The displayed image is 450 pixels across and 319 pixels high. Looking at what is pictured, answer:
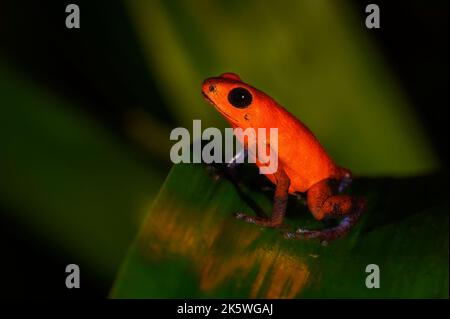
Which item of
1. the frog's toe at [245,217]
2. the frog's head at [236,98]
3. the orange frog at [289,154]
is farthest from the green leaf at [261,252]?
the frog's head at [236,98]

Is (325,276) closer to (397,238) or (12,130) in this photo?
(397,238)

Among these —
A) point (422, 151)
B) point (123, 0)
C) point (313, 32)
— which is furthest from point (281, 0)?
point (422, 151)

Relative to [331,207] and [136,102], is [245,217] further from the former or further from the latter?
[136,102]

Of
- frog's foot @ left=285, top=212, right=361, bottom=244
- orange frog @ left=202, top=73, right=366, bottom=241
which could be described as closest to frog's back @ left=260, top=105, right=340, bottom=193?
orange frog @ left=202, top=73, right=366, bottom=241

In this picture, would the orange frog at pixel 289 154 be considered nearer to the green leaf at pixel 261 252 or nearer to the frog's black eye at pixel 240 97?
the frog's black eye at pixel 240 97

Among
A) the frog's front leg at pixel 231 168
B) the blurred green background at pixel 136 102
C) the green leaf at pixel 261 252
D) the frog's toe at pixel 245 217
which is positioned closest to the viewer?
the green leaf at pixel 261 252

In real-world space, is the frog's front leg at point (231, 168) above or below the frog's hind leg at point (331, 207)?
above

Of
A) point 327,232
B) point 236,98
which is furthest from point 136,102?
point 327,232
